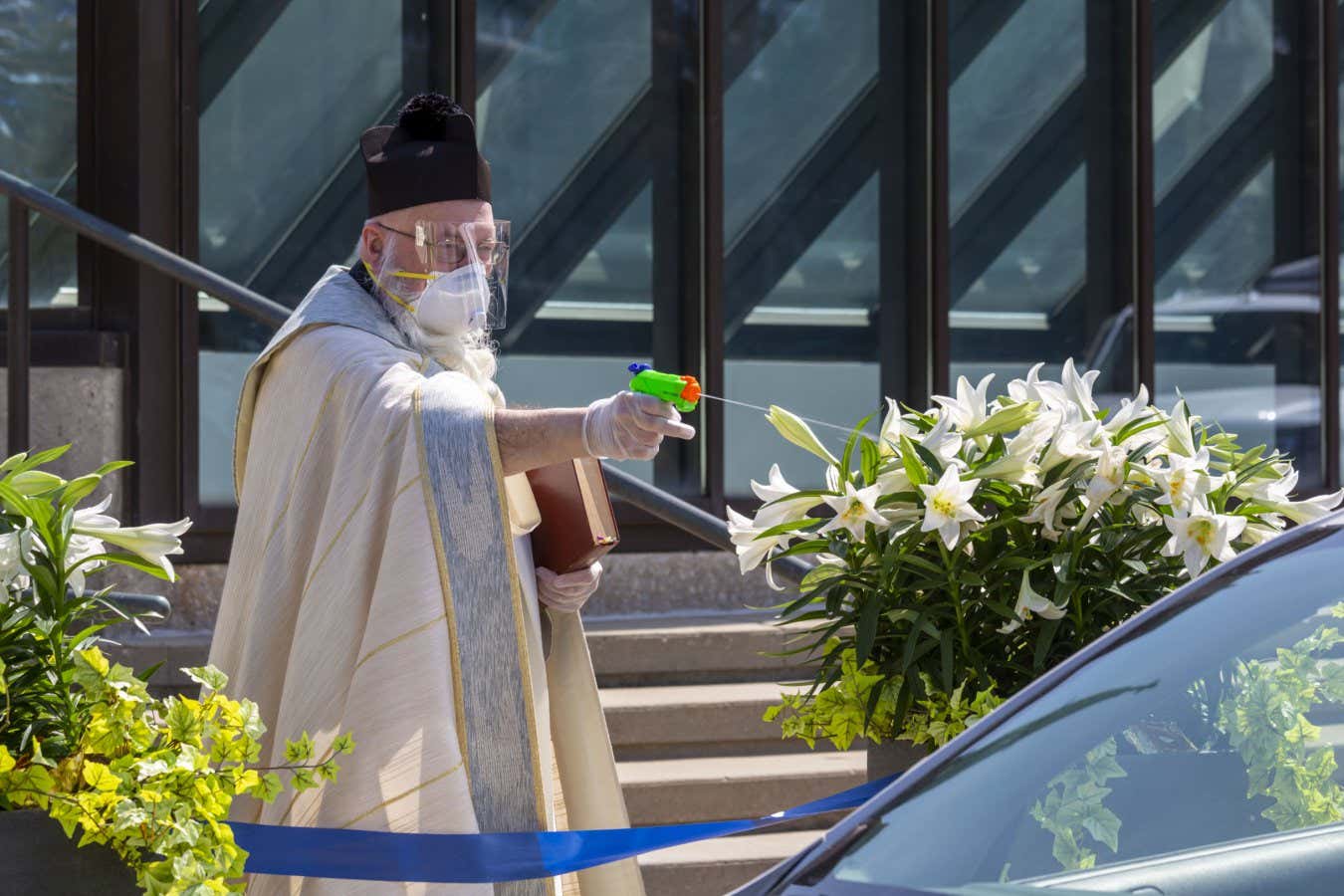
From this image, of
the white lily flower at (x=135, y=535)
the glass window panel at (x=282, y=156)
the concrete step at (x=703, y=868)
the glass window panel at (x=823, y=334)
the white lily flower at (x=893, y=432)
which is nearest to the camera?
the white lily flower at (x=135, y=535)

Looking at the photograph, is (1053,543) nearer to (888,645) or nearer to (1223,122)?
(888,645)

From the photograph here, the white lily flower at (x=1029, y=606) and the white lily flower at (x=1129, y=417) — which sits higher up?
the white lily flower at (x=1129, y=417)

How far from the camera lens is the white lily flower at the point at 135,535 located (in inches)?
111

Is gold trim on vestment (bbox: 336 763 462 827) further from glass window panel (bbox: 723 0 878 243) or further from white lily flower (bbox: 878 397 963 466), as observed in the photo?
glass window panel (bbox: 723 0 878 243)

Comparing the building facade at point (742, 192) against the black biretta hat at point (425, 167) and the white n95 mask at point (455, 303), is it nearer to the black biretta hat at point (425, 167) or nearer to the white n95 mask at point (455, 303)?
the black biretta hat at point (425, 167)

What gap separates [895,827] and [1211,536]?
118cm

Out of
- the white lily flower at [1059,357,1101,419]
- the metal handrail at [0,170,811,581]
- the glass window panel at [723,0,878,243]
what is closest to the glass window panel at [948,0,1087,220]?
the glass window panel at [723,0,878,243]

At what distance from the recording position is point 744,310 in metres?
7.61

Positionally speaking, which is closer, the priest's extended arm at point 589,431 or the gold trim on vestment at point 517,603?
the priest's extended arm at point 589,431

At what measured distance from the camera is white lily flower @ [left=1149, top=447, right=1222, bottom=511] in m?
3.29

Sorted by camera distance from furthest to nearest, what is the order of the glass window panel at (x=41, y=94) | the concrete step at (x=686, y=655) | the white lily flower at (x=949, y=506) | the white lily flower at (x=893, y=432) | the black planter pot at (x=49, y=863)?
the glass window panel at (x=41, y=94)
the concrete step at (x=686, y=655)
the white lily flower at (x=893, y=432)
the white lily flower at (x=949, y=506)
the black planter pot at (x=49, y=863)

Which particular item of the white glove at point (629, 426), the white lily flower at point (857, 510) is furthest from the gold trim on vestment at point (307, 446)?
the white lily flower at point (857, 510)

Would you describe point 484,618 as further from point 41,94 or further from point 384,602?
point 41,94

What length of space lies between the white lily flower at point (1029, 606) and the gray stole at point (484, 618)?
861 millimetres
